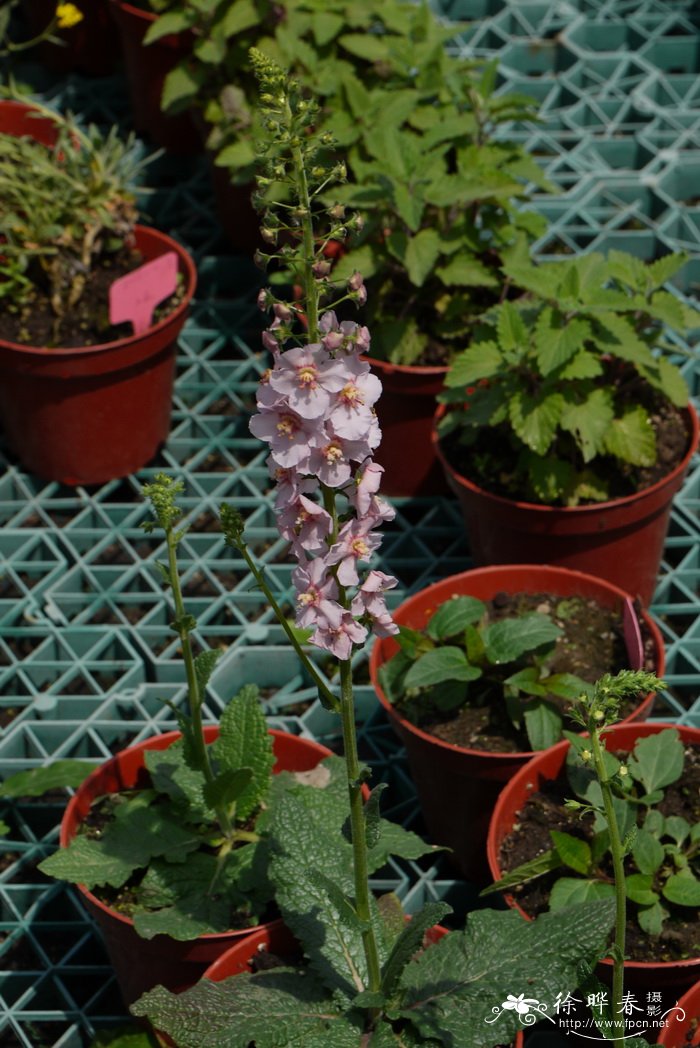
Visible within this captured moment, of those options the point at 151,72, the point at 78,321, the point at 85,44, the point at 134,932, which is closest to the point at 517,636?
the point at 134,932

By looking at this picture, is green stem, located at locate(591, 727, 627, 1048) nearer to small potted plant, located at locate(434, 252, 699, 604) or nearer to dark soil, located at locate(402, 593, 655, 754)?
dark soil, located at locate(402, 593, 655, 754)

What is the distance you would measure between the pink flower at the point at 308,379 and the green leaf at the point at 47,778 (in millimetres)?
1498

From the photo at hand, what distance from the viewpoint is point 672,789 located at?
9.16 ft

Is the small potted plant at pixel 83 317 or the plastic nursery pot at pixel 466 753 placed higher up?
the small potted plant at pixel 83 317

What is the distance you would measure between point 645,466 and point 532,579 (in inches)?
16.5

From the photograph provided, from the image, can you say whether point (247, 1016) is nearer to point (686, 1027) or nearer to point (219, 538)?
point (686, 1027)

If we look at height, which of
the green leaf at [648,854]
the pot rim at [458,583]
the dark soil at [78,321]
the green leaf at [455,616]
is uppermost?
the dark soil at [78,321]

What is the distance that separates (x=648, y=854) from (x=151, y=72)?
3.43 metres

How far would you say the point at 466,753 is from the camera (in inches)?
112

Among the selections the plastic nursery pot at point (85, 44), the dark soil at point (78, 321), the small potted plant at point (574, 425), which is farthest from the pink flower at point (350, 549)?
the plastic nursery pot at point (85, 44)

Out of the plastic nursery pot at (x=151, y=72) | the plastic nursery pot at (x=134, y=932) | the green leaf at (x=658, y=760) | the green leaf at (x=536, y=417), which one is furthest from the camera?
the plastic nursery pot at (x=151, y=72)

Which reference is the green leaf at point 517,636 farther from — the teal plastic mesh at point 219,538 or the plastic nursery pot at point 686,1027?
the plastic nursery pot at point 686,1027

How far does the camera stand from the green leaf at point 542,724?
287 centimetres

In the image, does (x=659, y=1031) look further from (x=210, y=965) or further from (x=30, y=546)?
(x=30, y=546)
